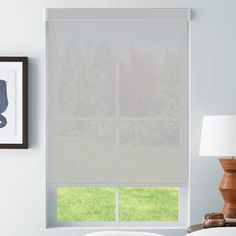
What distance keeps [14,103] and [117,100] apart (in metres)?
0.87

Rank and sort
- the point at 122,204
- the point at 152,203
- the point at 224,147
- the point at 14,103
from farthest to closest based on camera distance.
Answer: the point at 122,204
the point at 152,203
the point at 14,103
the point at 224,147

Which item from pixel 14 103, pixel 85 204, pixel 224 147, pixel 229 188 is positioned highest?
pixel 14 103

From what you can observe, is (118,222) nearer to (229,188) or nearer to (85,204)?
(229,188)

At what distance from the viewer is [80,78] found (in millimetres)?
5828

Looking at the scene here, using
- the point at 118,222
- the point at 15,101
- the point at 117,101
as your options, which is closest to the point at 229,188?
the point at 118,222

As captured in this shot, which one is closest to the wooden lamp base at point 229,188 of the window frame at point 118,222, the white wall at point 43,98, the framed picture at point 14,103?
the white wall at point 43,98

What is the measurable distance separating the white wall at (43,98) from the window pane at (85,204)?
9.38 feet

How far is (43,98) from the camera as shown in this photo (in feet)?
19.0

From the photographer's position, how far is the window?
5.80 m

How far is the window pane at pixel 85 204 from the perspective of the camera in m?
8.79

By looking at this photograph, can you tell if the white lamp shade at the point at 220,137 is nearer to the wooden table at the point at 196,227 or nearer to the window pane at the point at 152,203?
the wooden table at the point at 196,227

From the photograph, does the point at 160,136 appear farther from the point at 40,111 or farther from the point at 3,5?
the point at 3,5

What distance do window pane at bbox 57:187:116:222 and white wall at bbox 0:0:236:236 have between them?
2859 mm

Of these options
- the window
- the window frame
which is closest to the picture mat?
the window
